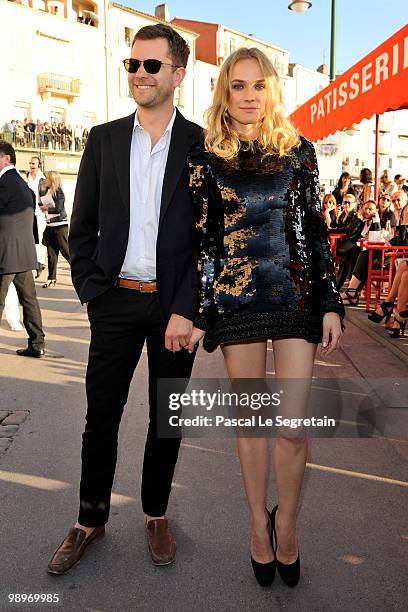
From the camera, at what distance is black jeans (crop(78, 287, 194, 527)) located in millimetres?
2480

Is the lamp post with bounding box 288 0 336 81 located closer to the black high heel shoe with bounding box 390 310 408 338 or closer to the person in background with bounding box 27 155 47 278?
the person in background with bounding box 27 155 47 278

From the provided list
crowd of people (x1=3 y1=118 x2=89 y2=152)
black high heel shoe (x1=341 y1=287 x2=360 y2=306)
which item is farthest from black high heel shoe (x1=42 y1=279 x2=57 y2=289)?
crowd of people (x1=3 y1=118 x2=89 y2=152)

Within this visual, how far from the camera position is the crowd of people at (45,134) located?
30.6 metres

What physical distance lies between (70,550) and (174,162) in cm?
161

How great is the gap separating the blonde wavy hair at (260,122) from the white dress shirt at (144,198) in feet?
0.77

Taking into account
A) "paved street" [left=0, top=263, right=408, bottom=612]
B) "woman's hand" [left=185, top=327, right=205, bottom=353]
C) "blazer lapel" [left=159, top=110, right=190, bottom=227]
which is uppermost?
"blazer lapel" [left=159, top=110, right=190, bottom=227]

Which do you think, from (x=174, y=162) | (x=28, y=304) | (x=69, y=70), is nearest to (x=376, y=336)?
(x=28, y=304)

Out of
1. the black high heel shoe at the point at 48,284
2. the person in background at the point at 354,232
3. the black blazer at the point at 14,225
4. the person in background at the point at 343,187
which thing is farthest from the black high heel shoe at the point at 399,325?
the black high heel shoe at the point at 48,284

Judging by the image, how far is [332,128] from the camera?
8430 mm

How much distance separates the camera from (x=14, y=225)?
5801 mm

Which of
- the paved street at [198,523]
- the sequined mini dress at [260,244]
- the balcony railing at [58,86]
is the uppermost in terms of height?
the balcony railing at [58,86]

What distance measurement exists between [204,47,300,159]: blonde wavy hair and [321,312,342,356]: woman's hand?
2.06ft

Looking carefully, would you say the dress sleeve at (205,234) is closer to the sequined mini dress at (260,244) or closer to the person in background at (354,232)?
the sequined mini dress at (260,244)

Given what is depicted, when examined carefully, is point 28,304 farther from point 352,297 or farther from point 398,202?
point 398,202
